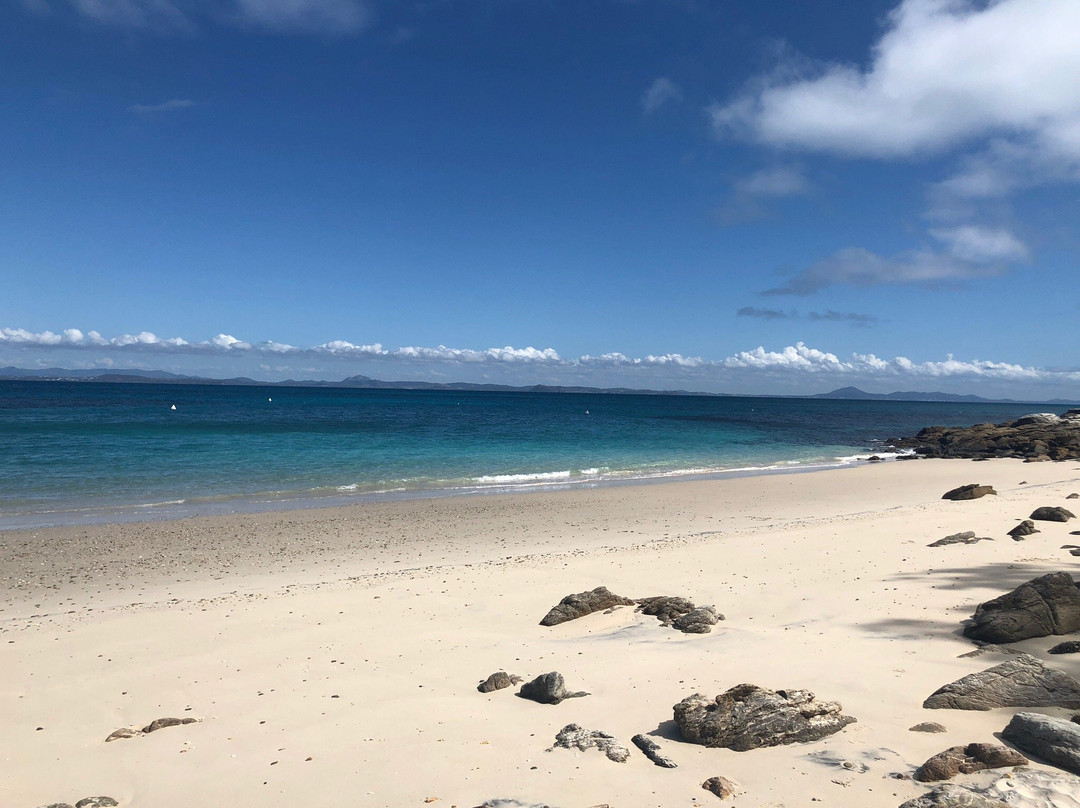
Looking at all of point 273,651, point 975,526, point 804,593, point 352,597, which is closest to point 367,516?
point 352,597

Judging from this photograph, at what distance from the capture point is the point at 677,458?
35.1 m

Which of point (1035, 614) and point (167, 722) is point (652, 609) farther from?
point (167, 722)

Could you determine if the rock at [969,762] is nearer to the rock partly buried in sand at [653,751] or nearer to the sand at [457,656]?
the sand at [457,656]

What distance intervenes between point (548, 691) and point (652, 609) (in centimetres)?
314

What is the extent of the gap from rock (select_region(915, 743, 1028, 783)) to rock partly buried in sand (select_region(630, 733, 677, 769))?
1.63 m

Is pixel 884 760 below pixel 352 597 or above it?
above

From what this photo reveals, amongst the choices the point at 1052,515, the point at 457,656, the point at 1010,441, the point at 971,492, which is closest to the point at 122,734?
the point at 457,656

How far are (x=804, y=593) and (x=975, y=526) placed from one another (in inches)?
275

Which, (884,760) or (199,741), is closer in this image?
(884,760)

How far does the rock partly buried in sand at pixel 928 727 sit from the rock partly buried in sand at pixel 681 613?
9.64ft

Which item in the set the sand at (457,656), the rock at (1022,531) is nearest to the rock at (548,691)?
the sand at (457,656)

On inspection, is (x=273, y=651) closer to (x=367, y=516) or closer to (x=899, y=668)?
(x=899, y=668)

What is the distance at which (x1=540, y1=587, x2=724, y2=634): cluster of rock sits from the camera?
7.74 meters

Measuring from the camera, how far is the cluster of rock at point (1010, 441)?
35281mm
